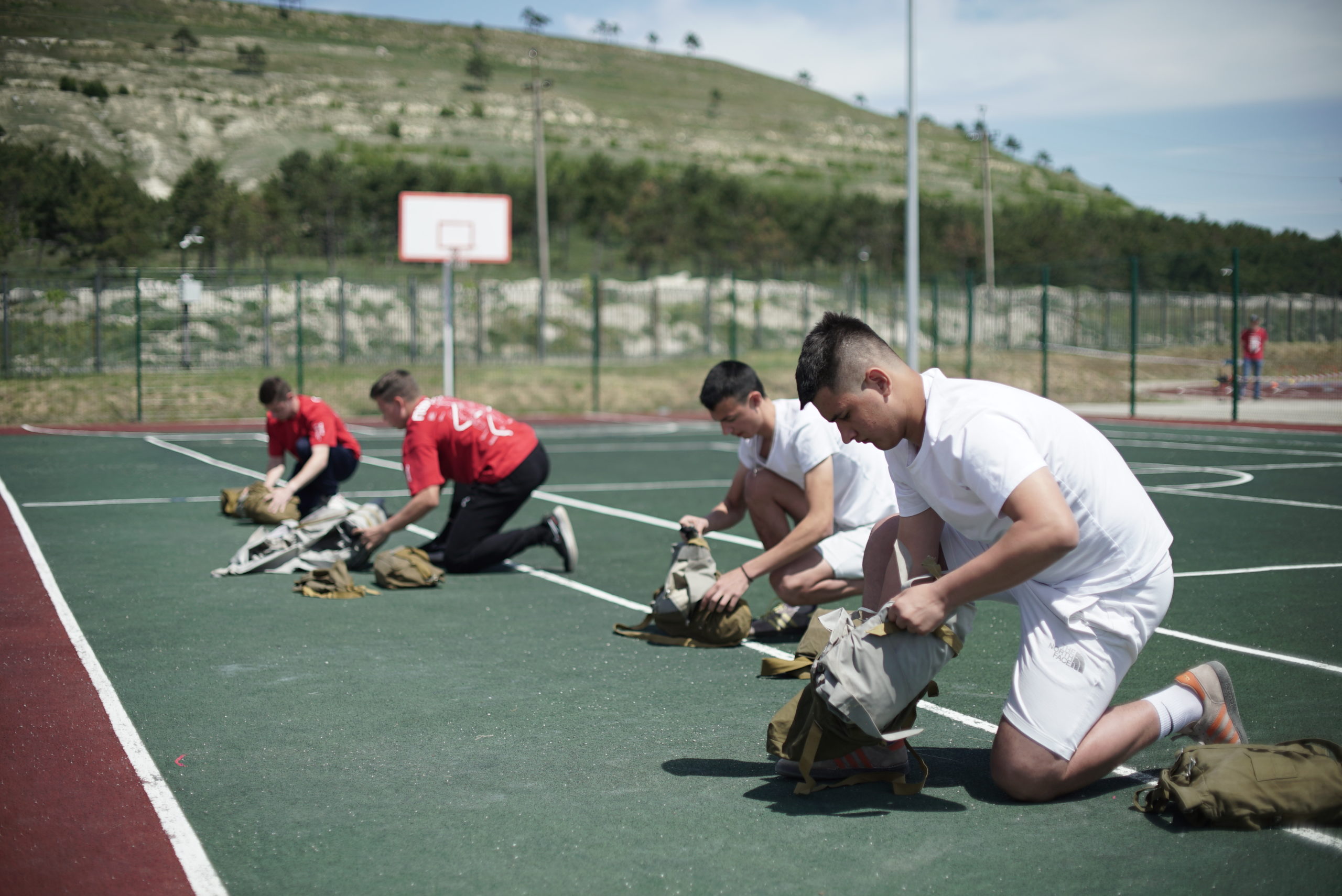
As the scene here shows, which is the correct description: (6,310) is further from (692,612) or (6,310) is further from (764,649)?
(764,649)

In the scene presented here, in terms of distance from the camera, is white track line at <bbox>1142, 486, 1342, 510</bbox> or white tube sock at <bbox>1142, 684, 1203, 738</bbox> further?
white track line at <bbox>1142, 486, 1342, 510</bbox>

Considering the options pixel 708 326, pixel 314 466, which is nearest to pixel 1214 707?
pixel 314 466

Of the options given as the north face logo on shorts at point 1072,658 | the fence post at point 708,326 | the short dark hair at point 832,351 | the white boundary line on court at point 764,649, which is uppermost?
the fence post at point 708,326

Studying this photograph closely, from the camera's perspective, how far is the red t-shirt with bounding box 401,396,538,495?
8008mm

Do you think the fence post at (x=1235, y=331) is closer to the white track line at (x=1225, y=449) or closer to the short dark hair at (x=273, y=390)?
the white track line at (x=1225, y=449)

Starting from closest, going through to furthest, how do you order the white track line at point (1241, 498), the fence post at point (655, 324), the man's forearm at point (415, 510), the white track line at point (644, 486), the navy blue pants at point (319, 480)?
1. the man's forearm at point (415, 510)
2. the navy blue pants at point (319, 480)
3. the white track line at point (1241, 498)
4. the white track line at point (644, 486)
5. the fence post at point (655, 324)

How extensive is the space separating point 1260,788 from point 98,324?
29611 mm

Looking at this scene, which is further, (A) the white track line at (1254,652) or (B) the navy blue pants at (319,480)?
(B) the navy blue pants at (319,480)

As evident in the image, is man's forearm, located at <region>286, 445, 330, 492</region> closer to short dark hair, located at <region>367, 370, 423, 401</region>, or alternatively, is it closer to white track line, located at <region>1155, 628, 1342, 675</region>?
short dark hair, located at <region>367, 370, 423, 401</region>

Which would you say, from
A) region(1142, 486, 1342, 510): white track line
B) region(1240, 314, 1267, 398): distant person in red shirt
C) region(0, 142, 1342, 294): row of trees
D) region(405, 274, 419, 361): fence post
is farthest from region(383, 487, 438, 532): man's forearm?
region(0, 142, 1342, 294): row of trees

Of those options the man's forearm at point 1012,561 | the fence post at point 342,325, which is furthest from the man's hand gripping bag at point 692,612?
the fence post at point 342,325

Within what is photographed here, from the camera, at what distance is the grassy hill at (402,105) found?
20.9m

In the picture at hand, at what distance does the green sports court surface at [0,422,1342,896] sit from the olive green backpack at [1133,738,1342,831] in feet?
0.21

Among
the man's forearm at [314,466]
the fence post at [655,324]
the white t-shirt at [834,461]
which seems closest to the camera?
the white t-shirt at [834,461]
